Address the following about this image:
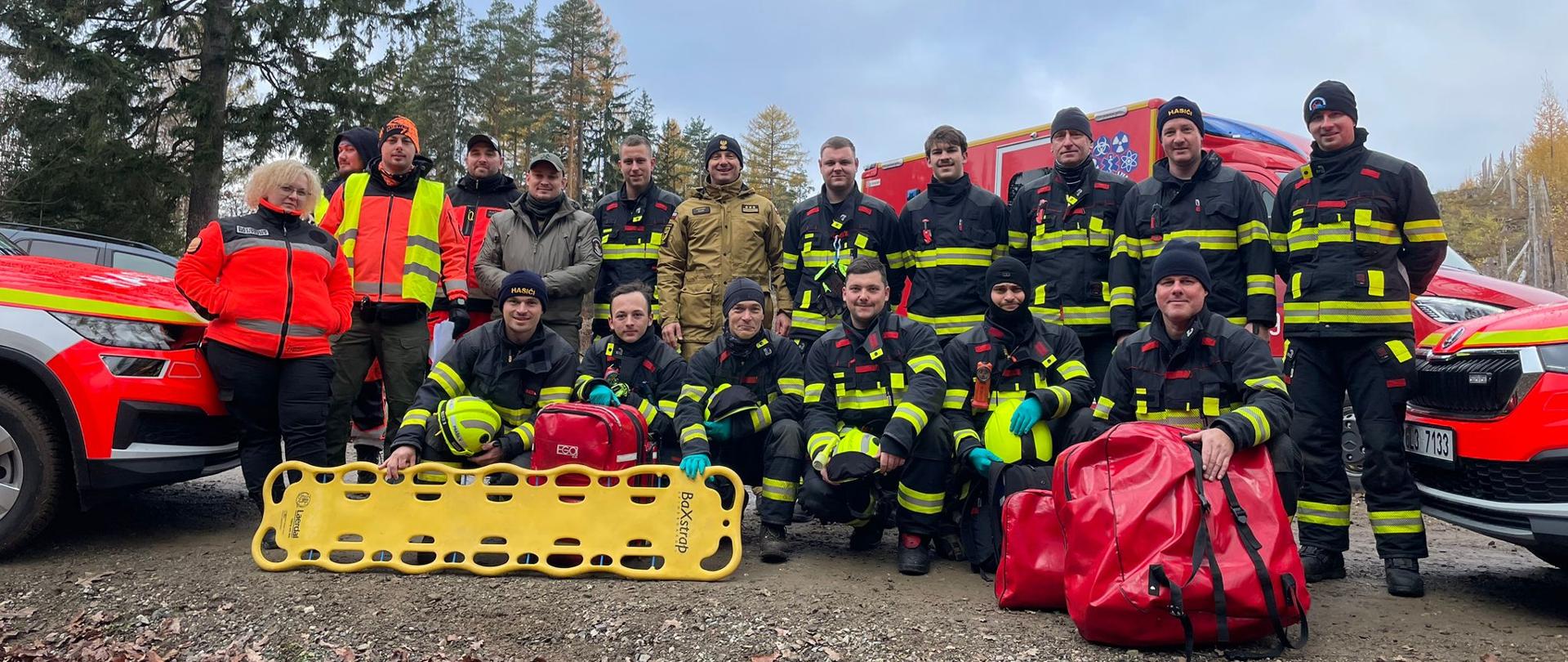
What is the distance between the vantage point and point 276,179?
4582 millimetres

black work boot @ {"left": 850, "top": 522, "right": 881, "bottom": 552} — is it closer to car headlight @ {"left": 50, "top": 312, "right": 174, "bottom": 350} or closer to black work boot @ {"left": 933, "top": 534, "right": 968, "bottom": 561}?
black work boot @ {"left": 933, "top": 534, "right": 968, "bottom": 561}

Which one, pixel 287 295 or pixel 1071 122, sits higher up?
pixel 1071 122

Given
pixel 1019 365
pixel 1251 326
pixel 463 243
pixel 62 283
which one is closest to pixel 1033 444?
pixel 1019 365

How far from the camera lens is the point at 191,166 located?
16.1 m

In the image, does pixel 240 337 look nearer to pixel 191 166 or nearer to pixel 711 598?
pixel 711 598

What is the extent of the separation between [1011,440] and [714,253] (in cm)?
235

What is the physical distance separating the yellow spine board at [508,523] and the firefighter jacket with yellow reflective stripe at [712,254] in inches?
70.0

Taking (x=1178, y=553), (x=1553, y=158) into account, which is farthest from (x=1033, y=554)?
(x=1553, y=158)

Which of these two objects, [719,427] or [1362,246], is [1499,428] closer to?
[1362,246]

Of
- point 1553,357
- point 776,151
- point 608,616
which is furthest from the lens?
point 776,151

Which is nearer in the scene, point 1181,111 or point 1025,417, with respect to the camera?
point 1025,417

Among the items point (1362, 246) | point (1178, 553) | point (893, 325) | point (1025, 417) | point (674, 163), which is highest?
point (674, 163)

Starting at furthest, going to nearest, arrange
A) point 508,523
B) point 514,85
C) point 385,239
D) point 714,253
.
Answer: point 514,85, point 714,253, point 385,239, point 508,523

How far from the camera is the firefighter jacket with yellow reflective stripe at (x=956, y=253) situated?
5422 millimetres
